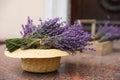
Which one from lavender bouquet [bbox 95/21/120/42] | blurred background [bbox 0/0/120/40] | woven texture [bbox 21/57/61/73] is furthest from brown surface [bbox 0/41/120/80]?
blurred background [bbox 0/0/120/40]

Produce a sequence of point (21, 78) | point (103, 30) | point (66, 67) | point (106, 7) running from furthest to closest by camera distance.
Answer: point (106, 7) < point (103, 30) < point (66, 67) < point (21, 78)

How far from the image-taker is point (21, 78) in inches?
31.4

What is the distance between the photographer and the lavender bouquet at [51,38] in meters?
0.83

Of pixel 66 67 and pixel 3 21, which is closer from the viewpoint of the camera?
pixel 66 67

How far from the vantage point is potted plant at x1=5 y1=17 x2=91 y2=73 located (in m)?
0.81

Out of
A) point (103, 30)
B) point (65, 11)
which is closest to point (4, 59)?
point (103, 30)

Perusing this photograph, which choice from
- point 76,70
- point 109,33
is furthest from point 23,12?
point 76,70

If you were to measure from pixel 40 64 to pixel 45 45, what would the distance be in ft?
0.20

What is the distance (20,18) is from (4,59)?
0.73 m

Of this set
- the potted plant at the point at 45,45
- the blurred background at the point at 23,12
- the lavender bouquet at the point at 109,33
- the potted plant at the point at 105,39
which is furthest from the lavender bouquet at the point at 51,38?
the blurred background at the point at 23,12

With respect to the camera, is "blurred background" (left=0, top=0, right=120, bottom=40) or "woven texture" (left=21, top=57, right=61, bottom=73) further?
"blurred background" (left=0, top=0, right=120, bottom=40)

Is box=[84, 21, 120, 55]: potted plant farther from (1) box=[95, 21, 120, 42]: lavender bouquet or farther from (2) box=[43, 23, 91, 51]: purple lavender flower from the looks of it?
(2) box=[43, 23, 91, 51]: purple lavender flower

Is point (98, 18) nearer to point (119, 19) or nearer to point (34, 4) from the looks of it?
point (119, 19)

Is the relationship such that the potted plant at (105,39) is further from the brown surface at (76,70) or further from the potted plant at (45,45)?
the potted plant at (45,45)
